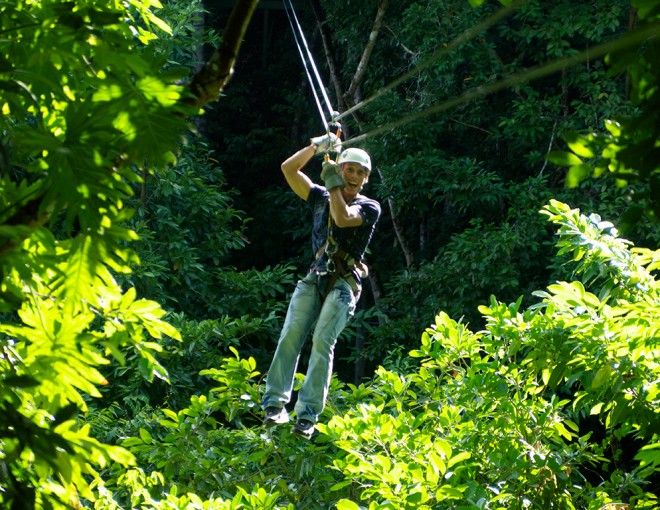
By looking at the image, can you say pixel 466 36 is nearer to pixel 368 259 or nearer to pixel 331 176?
pixel 331 176

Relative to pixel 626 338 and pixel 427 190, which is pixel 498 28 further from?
pixel 626 338

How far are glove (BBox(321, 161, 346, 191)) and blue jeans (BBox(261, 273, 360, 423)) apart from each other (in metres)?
0.49

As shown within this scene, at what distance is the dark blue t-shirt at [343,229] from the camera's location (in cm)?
528

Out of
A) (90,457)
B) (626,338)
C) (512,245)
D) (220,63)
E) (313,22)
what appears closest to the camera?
(220,63)

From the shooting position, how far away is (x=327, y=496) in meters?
5.78

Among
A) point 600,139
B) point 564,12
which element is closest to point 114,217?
point 600,139

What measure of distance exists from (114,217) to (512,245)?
25.7ft

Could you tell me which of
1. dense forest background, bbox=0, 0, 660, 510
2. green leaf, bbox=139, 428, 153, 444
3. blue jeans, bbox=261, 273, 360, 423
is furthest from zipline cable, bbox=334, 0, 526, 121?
green leaf, bbox=139, 428, 153, 444

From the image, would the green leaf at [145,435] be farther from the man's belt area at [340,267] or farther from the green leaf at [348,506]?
the green leaf at [348,506]

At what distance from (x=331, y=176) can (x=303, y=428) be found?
1.22 m

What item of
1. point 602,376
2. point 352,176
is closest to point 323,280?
point 352,176

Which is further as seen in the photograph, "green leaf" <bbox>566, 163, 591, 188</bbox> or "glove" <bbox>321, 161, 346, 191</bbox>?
"glove" <bbox>321, 161, 346, 191</bbox>

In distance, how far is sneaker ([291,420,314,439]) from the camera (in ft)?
18.1

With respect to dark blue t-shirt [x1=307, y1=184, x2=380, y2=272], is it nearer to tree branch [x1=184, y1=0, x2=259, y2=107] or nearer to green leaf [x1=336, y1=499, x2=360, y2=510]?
green leaf [x1=336, y1=499, x2=360, y2=510]
